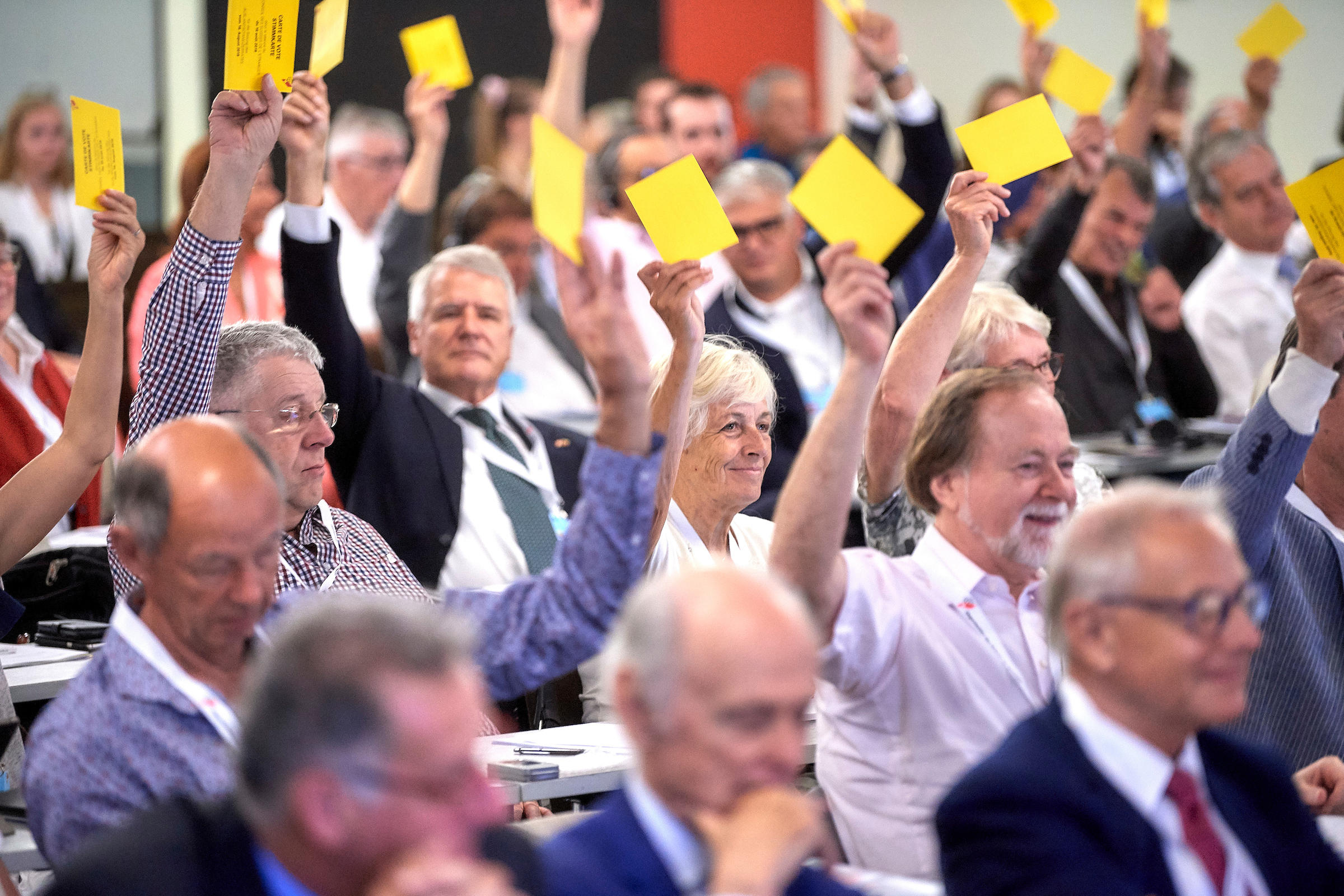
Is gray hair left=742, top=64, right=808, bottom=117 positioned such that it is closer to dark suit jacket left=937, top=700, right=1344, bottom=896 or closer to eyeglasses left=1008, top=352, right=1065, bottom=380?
eyeglasses left=1008, top=352, right=1065, bottom=380

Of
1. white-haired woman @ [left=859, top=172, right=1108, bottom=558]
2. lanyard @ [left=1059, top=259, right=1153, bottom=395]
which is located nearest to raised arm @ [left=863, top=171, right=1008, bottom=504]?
white-haired woman @ [left=859, top=172, right=1108, bottom=558]

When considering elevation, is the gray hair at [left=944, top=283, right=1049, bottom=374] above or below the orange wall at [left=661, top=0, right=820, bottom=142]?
→ below

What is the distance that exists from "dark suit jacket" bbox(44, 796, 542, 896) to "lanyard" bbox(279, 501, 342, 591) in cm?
111

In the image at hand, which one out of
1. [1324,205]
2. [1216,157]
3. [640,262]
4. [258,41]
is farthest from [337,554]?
[1216,157]

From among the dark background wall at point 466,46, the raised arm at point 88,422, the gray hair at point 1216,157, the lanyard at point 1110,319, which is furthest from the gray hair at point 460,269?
the dark background wall at point 466,46

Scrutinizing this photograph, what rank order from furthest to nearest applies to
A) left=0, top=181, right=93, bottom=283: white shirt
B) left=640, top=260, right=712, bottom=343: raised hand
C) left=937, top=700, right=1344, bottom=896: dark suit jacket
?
left=0, top=181, right=93, bottom=283: white shirt
left=640, top=260, right=712, bottom=343: raised hand
left=937, top=700, right=1344, bottom=896: dark suit jacket

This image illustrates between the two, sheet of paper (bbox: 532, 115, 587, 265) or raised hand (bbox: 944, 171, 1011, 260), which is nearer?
sheet of paper (bbox: 532, 115, 587, 265)

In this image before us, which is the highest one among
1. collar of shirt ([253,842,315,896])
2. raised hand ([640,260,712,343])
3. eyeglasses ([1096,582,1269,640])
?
raised hand ([640,260,712,343])

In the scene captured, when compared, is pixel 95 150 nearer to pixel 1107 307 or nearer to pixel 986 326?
pixel 986 326

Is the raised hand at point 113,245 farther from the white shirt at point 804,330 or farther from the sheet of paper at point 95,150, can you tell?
the white shirt at point 804,330

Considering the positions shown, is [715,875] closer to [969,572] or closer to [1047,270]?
[969,572]

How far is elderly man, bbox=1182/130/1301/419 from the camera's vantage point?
5809mm

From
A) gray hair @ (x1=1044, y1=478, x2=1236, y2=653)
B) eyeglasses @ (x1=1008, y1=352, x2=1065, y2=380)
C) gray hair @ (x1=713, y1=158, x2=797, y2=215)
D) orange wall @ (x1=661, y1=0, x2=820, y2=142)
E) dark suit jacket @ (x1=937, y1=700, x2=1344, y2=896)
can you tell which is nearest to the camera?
dark suit jacket @ (x1=937, y1=700, x2=1344, y2=896)

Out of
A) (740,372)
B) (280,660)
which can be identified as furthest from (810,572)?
(740,372)
